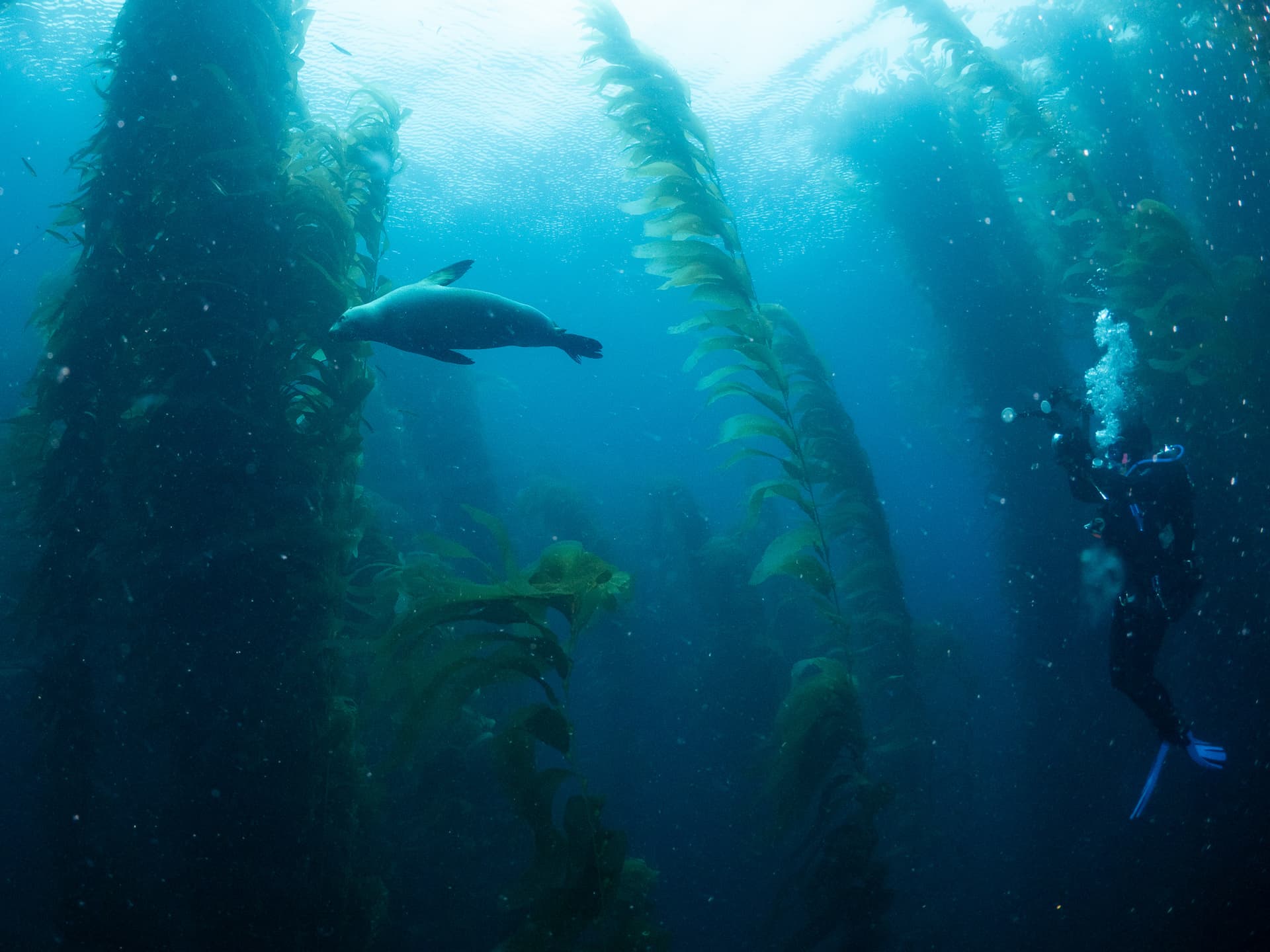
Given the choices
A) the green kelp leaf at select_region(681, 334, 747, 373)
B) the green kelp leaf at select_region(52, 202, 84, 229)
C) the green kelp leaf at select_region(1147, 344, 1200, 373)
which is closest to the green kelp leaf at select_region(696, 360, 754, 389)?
the green kelp leaf at select_region(681, 334, 747, 373)

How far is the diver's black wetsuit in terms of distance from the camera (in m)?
5.68

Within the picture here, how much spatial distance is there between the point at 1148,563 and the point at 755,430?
16.6ft

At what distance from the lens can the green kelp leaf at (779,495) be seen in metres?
3.43

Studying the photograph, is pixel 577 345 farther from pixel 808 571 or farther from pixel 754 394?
pixel 808 571

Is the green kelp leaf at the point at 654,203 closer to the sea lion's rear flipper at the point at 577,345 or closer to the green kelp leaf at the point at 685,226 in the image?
the green kelp leaf at the point at 685,226

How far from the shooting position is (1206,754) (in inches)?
208

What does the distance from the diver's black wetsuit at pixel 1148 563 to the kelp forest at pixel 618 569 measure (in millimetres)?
1962

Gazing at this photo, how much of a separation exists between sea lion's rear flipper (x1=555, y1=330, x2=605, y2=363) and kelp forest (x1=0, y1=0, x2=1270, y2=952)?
83 cm

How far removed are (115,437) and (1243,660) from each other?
11.9 metres

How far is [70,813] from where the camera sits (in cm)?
382

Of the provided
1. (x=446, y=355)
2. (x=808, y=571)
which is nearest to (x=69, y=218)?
(x=446, y=355)

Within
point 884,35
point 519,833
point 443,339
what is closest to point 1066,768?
point 519,833

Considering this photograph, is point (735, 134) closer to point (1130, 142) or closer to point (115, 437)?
point (1130, 142)

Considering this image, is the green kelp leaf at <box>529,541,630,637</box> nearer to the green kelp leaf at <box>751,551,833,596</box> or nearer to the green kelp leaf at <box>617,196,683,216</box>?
the green kelp leaf at <box>751,551,833,596</box>
